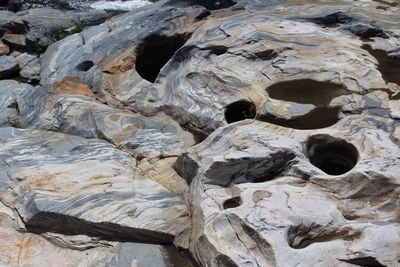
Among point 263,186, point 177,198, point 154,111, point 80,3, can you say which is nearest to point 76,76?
point 154,111

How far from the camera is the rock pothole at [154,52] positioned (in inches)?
464

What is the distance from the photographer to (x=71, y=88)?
10.6m

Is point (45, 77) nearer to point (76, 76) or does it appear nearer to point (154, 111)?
point (76, 76)

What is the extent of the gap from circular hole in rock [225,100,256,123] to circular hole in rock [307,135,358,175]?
142 centimetres

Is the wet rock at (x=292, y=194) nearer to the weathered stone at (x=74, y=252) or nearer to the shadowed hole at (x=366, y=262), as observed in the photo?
the shadowed hole at (x=366, y=262)

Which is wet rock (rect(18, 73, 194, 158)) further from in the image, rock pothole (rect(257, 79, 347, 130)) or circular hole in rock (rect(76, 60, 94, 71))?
rock pothole (rect(257, 79, 347, 130))

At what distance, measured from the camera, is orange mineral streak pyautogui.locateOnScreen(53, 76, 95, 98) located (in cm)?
1048

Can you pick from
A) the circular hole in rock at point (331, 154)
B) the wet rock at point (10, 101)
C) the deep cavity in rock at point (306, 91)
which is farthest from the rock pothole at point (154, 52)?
the circular hole in rock at point (331, 154)

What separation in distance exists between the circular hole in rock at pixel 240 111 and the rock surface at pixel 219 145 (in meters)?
0.03

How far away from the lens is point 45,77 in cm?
1230

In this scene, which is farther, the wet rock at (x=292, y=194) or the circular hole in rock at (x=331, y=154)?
the circular hole in rock at (x=331, y=154)

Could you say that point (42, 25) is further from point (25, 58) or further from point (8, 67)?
point (8, 67)

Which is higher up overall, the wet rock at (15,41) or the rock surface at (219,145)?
the rock surface at (219,145)

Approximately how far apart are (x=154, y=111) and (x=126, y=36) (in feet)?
10.0
